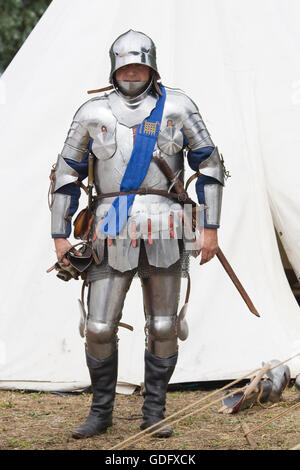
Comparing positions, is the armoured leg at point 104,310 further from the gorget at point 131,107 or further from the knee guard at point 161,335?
the gorget at point 131,107

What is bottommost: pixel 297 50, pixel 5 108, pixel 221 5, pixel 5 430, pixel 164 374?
pixel 5 430

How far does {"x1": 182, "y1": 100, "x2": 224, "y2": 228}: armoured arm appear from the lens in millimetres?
3836

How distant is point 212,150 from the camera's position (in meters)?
3.88

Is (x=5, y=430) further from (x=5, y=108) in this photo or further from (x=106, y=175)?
(x=5, y=108)

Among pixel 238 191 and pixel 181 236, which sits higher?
pixel 238 191

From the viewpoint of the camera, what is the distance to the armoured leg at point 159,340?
3846mm

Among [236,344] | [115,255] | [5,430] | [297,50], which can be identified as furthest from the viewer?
[297,50]

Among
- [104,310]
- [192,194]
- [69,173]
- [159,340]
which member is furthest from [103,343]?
[192,194]

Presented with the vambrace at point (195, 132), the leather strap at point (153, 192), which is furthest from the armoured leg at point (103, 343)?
the vambrace at point (195, 132)

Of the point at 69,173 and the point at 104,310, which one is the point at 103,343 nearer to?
the point at 104,310

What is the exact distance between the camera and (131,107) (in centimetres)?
379

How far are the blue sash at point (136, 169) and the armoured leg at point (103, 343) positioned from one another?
9.8 inches

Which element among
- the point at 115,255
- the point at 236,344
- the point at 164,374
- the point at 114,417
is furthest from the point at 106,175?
the point at 236,344

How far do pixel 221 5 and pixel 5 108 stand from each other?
1.56 metres
